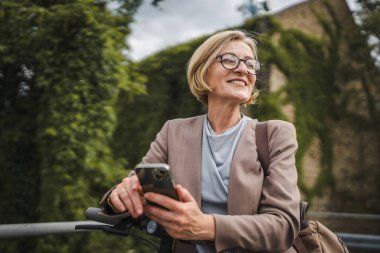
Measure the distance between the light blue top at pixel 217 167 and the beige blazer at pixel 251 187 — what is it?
0.08ft

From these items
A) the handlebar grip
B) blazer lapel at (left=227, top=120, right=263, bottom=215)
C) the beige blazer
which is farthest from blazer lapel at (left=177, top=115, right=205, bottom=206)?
the handlebar grip

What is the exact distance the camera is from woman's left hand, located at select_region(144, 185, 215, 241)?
1.23 m

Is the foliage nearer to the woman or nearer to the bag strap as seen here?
the woman

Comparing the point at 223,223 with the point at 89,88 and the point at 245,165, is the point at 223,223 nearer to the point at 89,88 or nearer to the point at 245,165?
the point at 245,165

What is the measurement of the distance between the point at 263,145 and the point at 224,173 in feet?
0.53

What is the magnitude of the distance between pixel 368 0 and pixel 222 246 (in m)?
9.86

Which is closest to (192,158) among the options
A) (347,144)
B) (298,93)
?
(298,93)

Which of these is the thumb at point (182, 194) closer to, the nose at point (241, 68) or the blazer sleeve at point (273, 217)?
the blazer sleeve at point (273, 217)

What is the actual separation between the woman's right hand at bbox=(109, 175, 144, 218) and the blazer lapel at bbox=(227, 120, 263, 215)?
293 mm

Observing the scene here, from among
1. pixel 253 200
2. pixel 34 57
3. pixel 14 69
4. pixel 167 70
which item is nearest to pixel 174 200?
Result: pixel 253 200

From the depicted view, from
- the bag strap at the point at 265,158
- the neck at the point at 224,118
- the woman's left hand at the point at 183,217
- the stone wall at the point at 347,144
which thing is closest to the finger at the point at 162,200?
the woman's left hand at the point at 183,217

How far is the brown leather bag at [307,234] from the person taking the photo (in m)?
1.52

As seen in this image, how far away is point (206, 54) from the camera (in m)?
1.74

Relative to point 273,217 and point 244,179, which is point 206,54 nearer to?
point 244,179
